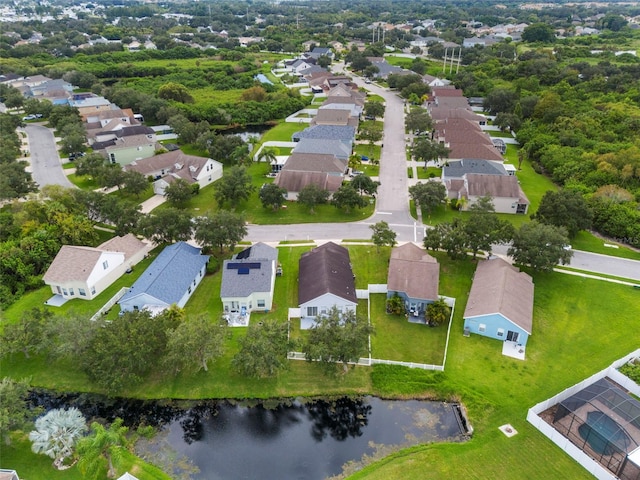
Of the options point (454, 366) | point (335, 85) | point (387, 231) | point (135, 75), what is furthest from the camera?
point (135, 75)

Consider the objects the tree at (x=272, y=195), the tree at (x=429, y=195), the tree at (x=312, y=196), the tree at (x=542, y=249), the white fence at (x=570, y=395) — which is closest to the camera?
the white fence at (x=570, y=395)

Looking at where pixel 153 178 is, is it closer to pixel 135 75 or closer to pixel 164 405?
pixel 164 405

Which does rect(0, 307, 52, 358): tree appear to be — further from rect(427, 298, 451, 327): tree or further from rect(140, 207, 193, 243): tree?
rect(427, 298, 451, 327): tree

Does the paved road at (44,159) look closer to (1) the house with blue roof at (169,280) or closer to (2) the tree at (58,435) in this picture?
(1) the house with blue roof at (169,280)

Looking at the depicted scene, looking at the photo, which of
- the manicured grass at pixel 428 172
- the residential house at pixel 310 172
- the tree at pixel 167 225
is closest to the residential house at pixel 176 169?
the residential house at pixel 310 172

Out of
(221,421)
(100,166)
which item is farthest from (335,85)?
(221,421)

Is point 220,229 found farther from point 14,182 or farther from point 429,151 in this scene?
point 429,151

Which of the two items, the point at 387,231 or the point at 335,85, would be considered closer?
the point at 387,231
